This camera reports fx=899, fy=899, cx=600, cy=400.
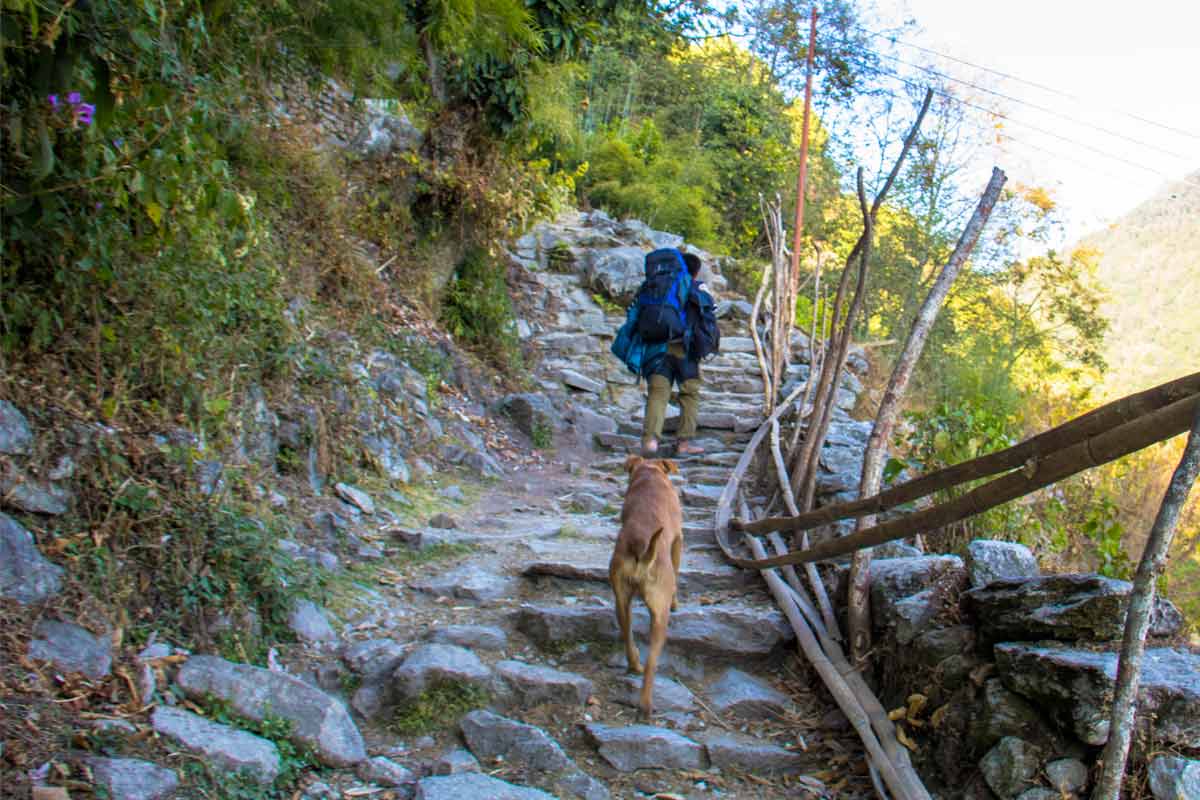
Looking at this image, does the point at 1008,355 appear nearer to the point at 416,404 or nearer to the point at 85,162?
the point at 416,404

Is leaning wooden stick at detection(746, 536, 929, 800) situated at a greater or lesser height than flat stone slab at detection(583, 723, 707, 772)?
greater

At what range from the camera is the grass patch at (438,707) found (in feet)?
11.4

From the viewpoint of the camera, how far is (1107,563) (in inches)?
171

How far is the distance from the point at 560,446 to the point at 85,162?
601cm

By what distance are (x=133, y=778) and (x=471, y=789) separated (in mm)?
1040

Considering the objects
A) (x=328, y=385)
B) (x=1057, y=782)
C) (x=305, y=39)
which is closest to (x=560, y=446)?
(x=328, y=385)

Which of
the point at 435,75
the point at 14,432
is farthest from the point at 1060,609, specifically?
the point at 435,75

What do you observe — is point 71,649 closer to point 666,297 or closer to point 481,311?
point 666,297

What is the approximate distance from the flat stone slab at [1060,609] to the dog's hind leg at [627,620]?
4.58 feet

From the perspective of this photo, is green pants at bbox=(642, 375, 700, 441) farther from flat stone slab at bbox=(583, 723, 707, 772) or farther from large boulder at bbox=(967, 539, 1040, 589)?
flat stone slab at bbox=(583, 723, 707, 772)

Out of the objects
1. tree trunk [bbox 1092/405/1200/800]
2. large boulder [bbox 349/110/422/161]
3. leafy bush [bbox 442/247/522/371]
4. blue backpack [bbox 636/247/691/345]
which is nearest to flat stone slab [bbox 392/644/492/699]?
tree trunk [bbox 1092/405/1200/800]

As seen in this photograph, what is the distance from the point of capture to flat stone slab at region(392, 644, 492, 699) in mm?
3598

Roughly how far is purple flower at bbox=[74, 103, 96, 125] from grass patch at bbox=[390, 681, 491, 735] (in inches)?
95.8

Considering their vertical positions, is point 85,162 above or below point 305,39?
below
